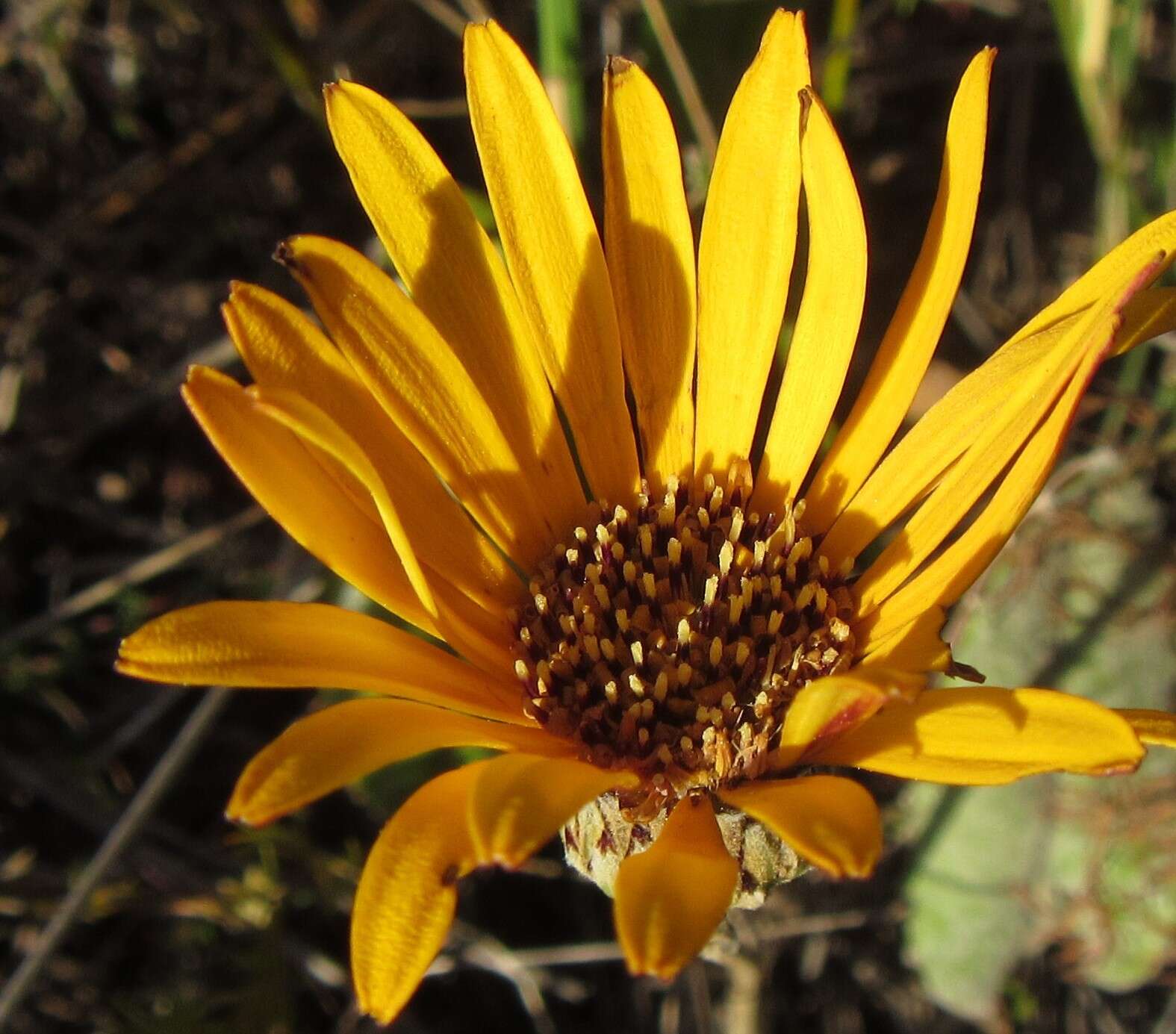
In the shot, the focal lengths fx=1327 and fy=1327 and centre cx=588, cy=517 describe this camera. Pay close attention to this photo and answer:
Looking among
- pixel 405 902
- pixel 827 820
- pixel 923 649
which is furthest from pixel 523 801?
pixel 923 649

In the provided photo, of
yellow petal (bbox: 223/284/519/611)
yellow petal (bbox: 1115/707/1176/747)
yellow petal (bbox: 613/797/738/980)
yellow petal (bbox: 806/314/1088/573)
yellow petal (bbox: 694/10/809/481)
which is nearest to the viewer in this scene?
yellow petal (bbox: 613/797/738/980)

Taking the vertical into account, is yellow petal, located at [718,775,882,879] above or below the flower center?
above

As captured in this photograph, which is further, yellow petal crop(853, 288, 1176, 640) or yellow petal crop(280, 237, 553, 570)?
yellow petal crop(280, 237, 553, 570)

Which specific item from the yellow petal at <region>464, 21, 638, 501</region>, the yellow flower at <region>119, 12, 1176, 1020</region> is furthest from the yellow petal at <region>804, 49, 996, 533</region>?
the yellow petal at <region>464, 21, 638, 501</region>

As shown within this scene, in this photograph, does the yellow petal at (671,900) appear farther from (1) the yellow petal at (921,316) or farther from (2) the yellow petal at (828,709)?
(1) the yellow petal at (921,316)

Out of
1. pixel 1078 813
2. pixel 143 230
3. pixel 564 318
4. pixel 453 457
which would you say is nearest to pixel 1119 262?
pixel 564 318

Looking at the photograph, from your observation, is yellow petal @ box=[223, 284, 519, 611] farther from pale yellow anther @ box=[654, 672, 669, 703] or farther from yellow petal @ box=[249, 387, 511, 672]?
pale yellow anther @ box=[654, 672, 669, 703]

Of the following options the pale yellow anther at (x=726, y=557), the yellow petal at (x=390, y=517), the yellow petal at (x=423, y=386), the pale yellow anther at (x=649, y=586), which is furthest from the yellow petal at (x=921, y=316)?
the yellow petal at (x=390, y=517)

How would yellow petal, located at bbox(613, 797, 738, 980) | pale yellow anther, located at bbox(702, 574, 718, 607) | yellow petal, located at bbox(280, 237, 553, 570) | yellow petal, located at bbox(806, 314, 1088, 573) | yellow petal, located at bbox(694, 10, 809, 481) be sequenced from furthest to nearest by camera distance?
pale yellow anther, located at bbox(702, 574, 718, 607)
yellow petal, located at bbox(694, 10, 809, 481)
yellow petal, located at bbox(280, 237, 553, 570)
yellow petal, located at bbox(806, 314, 1088, 573)
yellow petal, located at bbox(613, 797, 738, 980)
